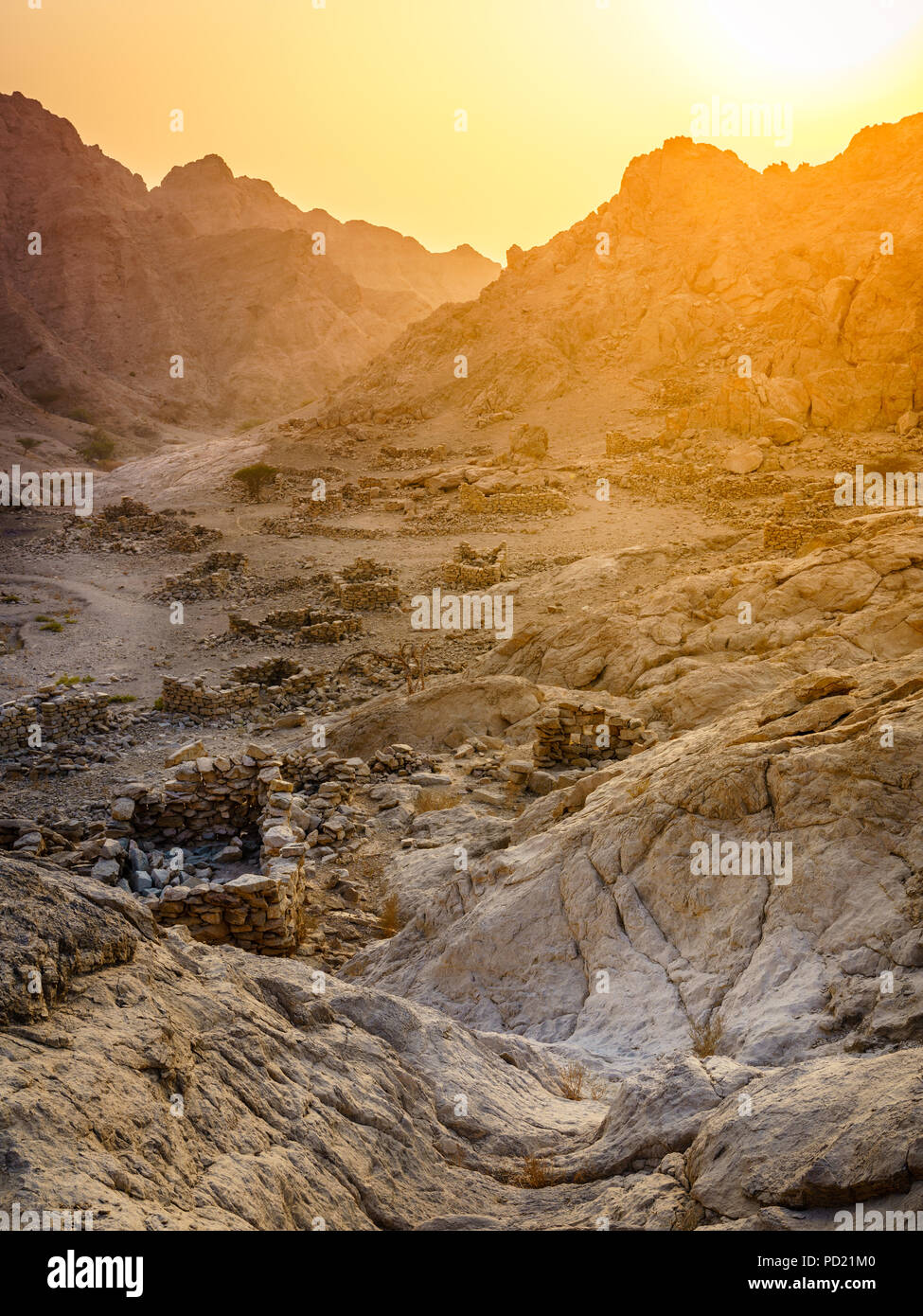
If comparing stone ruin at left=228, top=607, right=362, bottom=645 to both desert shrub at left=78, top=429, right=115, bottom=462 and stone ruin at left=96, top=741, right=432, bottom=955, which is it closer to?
stone ruin at left=96, top=741, right=432, bottom=955

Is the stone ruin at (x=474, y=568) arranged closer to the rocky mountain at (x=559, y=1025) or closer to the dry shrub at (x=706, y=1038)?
the rocky mountain at (x=559, y=1025)

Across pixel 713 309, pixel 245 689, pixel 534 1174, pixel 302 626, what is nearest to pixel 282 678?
pixel 245 689

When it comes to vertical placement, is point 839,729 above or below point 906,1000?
above

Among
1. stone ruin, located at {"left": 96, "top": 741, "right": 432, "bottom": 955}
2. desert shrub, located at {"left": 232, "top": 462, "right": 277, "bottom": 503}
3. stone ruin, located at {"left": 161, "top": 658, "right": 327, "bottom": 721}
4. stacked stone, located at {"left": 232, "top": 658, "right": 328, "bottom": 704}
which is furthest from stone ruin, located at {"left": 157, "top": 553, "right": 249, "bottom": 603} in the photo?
stone ruin, located at {"left": 96, "top": 741, "right": 432, "bottom": 955}

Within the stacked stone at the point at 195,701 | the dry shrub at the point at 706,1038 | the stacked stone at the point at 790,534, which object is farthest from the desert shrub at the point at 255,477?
the dry shrub at the point at 706,1038
